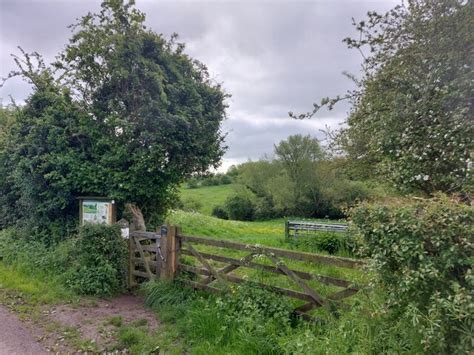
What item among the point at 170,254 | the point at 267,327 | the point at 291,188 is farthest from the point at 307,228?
the point at 291,188

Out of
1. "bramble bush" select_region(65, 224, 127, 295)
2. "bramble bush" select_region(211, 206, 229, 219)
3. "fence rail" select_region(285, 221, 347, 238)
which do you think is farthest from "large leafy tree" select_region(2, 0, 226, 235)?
"bramble bush" select_region(211, 206, 229, 219)

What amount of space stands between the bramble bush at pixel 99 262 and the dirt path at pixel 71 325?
44 cm

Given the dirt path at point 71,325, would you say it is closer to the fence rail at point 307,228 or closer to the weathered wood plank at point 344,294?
the weathered wood plank at point 344,294

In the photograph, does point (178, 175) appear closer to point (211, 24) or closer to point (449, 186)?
point (211, 24)

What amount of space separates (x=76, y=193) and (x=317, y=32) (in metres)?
7.41

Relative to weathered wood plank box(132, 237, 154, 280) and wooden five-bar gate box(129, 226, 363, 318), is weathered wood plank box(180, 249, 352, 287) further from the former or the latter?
weathered wood plank box(132, 237, 154, 280)

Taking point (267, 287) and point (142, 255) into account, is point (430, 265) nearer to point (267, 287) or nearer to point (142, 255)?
point (267, 287)

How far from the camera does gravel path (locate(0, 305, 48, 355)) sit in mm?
4511

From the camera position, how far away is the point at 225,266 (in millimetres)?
5875

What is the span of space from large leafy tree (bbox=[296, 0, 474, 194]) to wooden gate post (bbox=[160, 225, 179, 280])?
381cm

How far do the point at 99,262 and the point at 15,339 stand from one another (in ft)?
7.73

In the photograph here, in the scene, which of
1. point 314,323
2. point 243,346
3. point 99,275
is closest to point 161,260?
point 99,275

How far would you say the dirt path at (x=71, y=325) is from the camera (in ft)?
15.2

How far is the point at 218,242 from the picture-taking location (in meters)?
5.66
